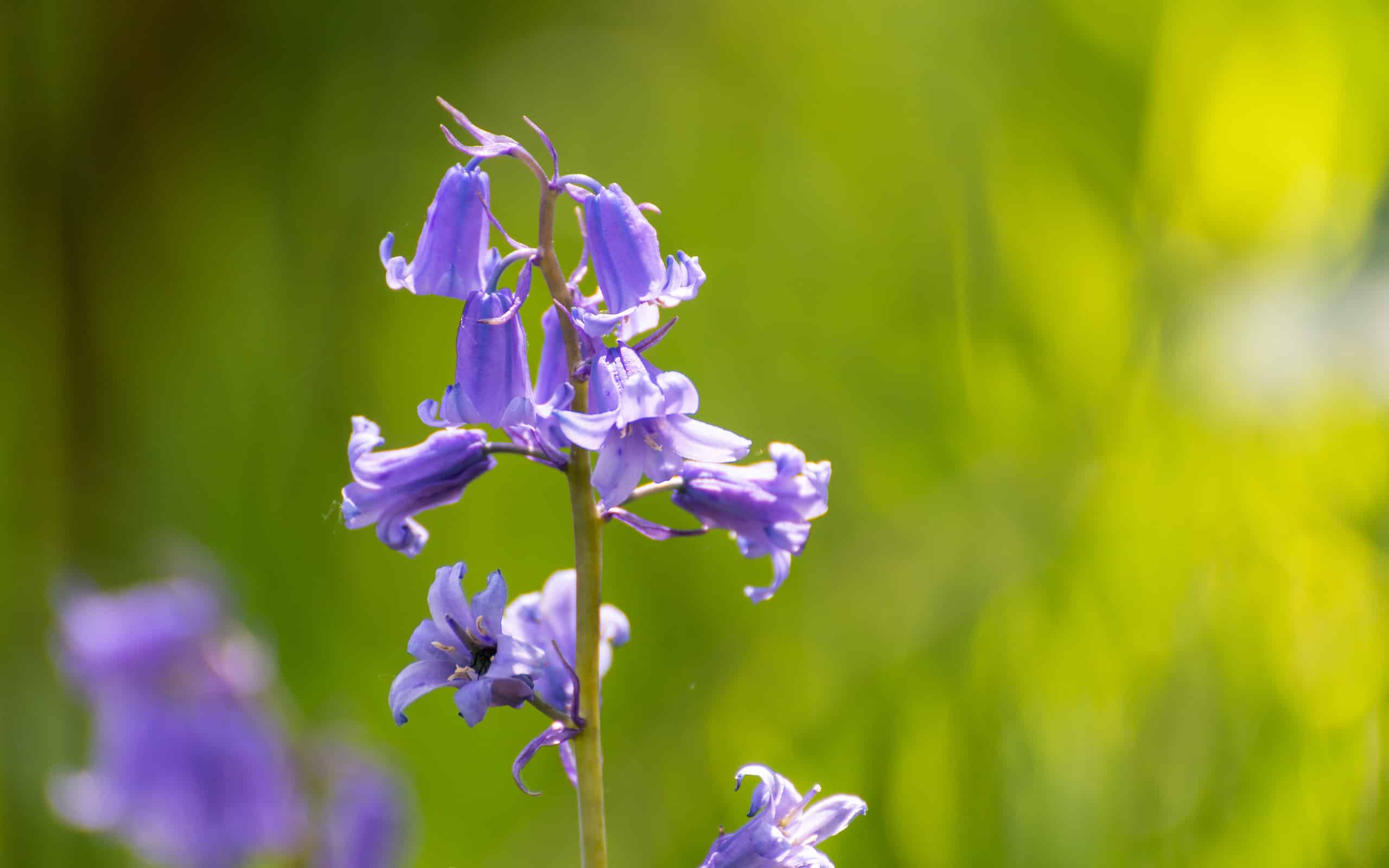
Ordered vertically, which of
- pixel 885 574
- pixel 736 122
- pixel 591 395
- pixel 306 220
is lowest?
pixel 885 574

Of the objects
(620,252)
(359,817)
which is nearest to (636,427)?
(620,252)

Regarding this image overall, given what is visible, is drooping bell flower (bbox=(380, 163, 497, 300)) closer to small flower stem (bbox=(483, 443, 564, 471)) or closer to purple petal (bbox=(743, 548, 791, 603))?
small flower stem (bbox=(483, 443, 564, 471))

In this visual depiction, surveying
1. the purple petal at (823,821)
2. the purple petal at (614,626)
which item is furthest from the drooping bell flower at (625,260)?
the purple petal at (823,821)

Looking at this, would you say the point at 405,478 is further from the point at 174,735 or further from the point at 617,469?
the point at 174,735

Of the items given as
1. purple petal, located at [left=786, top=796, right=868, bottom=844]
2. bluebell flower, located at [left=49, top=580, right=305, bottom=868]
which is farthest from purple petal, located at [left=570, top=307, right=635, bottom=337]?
bluebell flower, located at [left=49, top=580, right=305, bottom=868]

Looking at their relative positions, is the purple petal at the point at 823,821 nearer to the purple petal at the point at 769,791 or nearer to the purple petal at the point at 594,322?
the purple petal at the point at 769,791

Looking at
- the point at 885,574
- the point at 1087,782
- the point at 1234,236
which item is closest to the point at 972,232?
the point at 1234,236

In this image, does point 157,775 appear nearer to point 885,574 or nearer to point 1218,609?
point 885,574
